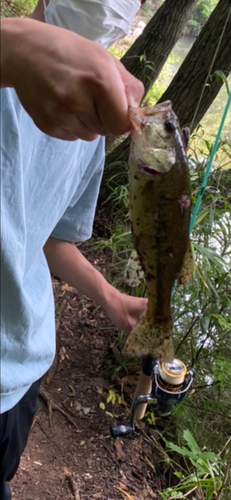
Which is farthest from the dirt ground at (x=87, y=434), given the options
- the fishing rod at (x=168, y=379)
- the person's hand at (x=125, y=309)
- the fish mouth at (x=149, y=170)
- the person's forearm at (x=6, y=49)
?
the person's forearm at (x=6, y=49)

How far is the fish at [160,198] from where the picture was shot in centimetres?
101

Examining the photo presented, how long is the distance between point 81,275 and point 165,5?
3.52 meters

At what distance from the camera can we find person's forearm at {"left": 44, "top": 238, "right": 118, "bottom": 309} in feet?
4.86

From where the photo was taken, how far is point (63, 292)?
11.3 ft

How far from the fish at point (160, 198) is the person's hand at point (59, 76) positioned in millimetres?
113

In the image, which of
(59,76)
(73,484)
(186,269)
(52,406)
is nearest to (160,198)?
→ (186,269)

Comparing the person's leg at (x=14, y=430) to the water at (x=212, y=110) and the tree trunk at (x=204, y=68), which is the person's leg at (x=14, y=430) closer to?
the tree trunk at (x=204, y=68)

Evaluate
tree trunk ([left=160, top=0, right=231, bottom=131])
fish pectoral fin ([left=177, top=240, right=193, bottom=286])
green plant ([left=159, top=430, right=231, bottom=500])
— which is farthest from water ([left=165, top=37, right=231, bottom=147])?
fish pectoral fin ([left=177, top=240, right=193, bottom=286])

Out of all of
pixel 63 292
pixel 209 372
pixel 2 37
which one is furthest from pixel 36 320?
pixel 63 292

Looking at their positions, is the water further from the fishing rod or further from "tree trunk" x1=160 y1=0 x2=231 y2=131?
the fishing rod

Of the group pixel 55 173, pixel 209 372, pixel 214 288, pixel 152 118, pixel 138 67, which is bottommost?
pixel 209 372

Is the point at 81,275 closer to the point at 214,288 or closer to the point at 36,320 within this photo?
the point at 36,320

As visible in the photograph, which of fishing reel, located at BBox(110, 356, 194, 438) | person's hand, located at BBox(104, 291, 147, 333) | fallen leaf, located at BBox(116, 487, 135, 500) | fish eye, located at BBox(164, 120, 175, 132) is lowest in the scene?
fallen leaf, located at BBox(116, 487, 135, 500)

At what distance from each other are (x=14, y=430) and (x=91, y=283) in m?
0.47
